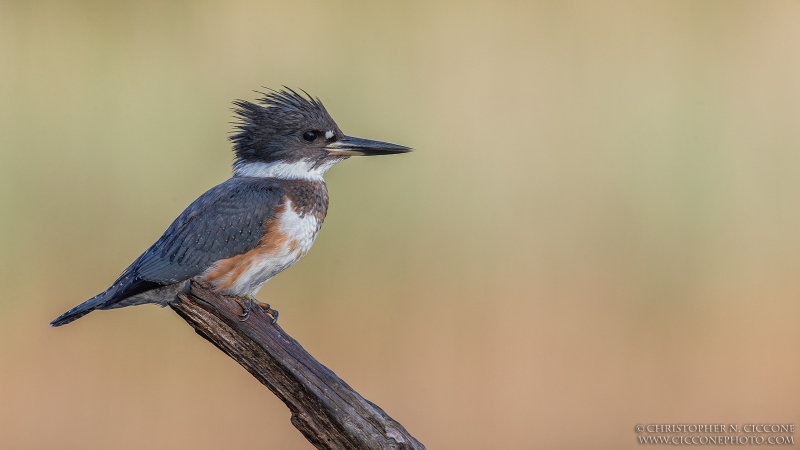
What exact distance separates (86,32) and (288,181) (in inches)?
88.2

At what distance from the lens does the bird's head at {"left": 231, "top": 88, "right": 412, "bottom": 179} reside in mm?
2752

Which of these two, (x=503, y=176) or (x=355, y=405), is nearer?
(x=355, y=405)

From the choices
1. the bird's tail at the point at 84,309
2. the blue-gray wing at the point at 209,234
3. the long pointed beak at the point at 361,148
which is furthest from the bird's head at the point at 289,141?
the bird's tail at the point at 84,309

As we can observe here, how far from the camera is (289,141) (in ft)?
9.04

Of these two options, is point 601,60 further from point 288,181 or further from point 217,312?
point 217,312

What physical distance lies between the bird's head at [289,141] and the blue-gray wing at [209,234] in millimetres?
211

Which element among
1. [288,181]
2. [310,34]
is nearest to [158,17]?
[310,34]

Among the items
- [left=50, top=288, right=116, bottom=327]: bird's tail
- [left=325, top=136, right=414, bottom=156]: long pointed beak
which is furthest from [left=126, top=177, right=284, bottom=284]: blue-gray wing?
[left=325, top=136, right=414, bottom=156]: long pointed beak

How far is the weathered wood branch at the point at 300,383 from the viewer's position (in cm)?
208

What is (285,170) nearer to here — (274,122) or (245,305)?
(274,122)

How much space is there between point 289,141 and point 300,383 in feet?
3.28

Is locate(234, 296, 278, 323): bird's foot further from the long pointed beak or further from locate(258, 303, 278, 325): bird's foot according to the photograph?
the long pointed beak

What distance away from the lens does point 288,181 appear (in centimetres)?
270

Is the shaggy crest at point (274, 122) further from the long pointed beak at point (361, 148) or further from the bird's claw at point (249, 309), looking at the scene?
the bird's claw at point (249, 309)
